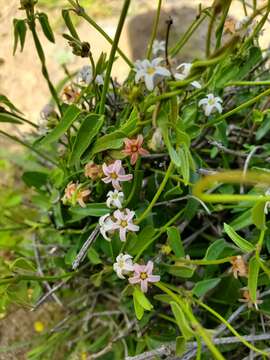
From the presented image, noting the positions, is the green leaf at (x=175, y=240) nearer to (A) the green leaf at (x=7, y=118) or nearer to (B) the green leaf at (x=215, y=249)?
(B) the green leaf at (x=215, y=249)

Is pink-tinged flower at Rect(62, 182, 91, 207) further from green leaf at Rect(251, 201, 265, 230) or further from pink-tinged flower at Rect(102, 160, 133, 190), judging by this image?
green leaf at Rect(251, 201, 265, 230)

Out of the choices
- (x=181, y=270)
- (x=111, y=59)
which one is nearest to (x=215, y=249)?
(x=181, y=270)

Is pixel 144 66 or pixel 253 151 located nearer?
pixel 144 66

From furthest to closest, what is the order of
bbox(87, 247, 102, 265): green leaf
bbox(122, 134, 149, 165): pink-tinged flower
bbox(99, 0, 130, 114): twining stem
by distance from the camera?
bbox(87, 247, 102, 265): green leaf → bbox(122, 134, 149, 165): pink-tinged flower → bbox(99, 0, 130, 114): twining stem

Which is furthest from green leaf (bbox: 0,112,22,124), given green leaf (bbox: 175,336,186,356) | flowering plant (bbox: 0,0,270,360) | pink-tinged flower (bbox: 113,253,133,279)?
green leaf (bbox: 175,336,186,356)

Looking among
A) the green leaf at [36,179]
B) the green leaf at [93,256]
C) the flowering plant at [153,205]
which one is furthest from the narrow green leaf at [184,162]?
the green leaf at [36,179]

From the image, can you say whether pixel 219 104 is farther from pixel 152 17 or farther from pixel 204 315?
pixel 152 17

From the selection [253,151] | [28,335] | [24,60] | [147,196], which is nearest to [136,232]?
[147,196]
